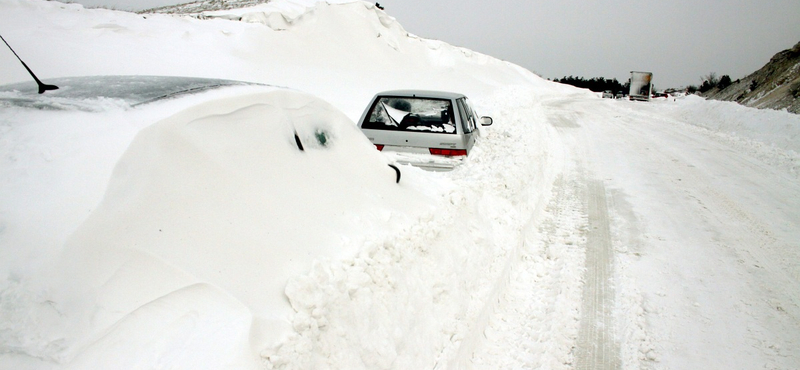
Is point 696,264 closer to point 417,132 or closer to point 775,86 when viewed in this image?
point 417,132

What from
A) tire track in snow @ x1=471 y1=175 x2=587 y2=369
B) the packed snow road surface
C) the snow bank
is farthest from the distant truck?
the snow bank

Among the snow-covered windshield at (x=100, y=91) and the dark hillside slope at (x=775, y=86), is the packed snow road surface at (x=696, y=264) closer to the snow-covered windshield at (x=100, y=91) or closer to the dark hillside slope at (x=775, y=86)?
the snow-covered windshield at (x=100, y=91)

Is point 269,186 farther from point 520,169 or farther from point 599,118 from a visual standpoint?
point 599,118

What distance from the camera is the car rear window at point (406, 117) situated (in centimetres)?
644

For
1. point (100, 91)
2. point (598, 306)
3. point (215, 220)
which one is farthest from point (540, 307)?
point (100, 91)

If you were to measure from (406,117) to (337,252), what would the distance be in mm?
4519

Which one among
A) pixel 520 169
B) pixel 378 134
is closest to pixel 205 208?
pixel 378 134

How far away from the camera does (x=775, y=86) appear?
2417 centimetres

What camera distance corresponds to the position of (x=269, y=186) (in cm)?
263

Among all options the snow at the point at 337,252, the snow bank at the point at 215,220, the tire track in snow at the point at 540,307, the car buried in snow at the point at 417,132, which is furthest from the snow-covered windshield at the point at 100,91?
the car buried in snow at the point at 417,132

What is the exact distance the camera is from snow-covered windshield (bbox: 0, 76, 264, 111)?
226 centimetres

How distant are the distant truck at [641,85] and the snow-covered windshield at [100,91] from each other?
47.1 metres

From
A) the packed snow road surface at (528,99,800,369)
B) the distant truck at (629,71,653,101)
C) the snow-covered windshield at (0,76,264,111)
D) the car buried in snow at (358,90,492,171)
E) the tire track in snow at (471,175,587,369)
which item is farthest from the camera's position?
the distant truck at (629,71,653,101)

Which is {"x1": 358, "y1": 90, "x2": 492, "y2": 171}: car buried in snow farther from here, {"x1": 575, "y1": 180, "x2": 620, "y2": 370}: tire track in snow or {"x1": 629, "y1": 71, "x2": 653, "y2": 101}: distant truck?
{"x1": 629, "y1": 71, "x2": 653, "y2": 101}: distant truck
